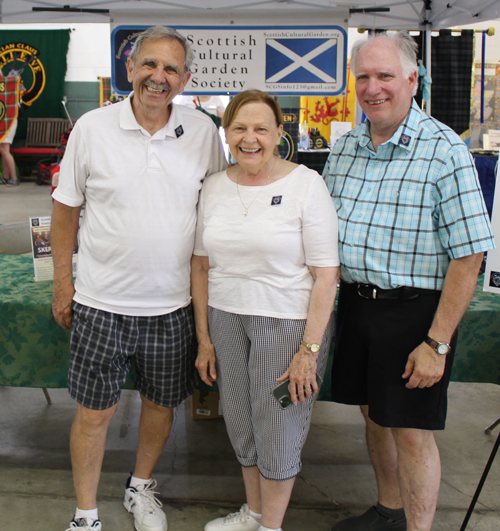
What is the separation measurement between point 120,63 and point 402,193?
2.35 m

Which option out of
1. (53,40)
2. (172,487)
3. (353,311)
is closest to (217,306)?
(353,311)

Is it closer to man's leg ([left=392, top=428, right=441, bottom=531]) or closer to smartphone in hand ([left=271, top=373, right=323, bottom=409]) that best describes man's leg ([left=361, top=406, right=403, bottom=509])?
man's leg ([left=392, top=428, right=441, bottom=531])

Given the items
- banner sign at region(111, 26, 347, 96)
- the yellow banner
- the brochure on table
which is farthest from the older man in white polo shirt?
the yellow banner

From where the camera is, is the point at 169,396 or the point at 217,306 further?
the point at 169,396

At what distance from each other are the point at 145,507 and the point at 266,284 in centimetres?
94

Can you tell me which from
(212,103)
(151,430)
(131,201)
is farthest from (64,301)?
(212,103)

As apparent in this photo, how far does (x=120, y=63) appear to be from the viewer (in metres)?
3.14

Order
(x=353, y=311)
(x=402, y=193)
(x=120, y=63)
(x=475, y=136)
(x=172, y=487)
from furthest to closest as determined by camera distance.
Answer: (x=475, y=136) → (x=120, y=63) → (x=172, y=487) → (x=353, y=311) → (x=402, y=193)

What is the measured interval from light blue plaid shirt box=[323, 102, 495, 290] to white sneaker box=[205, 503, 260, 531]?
88 centimetres

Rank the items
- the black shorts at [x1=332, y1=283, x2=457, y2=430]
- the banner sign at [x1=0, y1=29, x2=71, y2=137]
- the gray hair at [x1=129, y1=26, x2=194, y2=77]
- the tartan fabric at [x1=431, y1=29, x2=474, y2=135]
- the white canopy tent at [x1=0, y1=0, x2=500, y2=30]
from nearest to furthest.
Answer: the black shorts at [x1=332, y1=283, x2=457, y2=430]
the gray hair at [x1=129, y1=26, x2=194, y2=77]
the white canopy tent at [x1=0, y1=0, x2=500, y2=30]
the tartan fabric at [x1=431, y1=29, x2=474, y2=135]
the banner sign at [x1=0, y1=29, x2=71, y2=137]

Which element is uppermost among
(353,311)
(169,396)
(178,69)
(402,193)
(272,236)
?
(178,69)

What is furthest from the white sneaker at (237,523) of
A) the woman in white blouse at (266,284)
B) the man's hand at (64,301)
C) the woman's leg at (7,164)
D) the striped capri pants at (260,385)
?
the woman's leg at (7,164)

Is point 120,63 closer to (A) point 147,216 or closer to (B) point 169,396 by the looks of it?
(A) point 147,216

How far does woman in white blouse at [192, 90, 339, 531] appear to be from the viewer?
1441 mm
